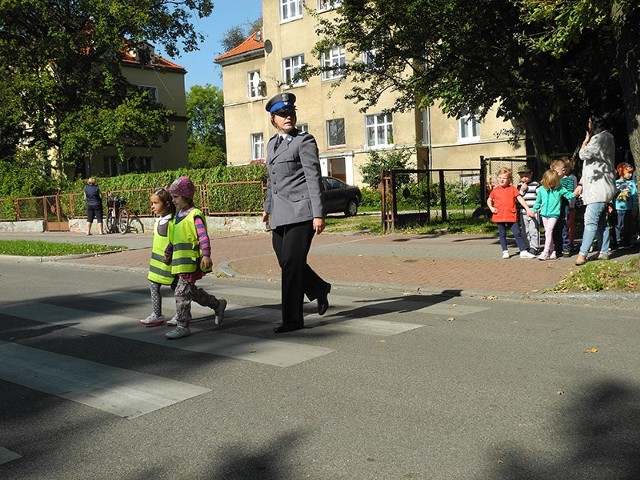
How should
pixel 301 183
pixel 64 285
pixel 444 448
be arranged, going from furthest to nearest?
1. pixel 64 285
2. pixel 301 183
3. pixel 444 448

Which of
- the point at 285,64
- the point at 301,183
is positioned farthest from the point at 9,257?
the point at 285,64

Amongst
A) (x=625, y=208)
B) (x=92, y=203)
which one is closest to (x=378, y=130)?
(x=92, y=203)

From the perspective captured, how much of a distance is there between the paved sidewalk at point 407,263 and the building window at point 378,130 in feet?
57.1

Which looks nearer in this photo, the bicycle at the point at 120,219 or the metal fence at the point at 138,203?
the metal fence at the point at 138,203

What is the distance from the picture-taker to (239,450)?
367cm

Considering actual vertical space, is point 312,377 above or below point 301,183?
below

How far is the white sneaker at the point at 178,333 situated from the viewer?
6.53 meters

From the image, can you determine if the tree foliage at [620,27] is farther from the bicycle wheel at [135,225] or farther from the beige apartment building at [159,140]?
the beige apartment building at [159,140]

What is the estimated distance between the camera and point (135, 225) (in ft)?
81.4

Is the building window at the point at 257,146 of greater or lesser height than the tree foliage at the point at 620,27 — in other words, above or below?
above

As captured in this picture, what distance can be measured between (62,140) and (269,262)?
85.8 feet

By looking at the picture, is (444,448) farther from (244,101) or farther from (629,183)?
(244,101)

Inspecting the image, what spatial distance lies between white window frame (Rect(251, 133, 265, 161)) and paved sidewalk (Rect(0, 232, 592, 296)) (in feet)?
77.4

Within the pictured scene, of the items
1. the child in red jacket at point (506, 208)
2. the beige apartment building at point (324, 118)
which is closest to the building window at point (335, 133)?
the beige apartment building at point (324, 118)
